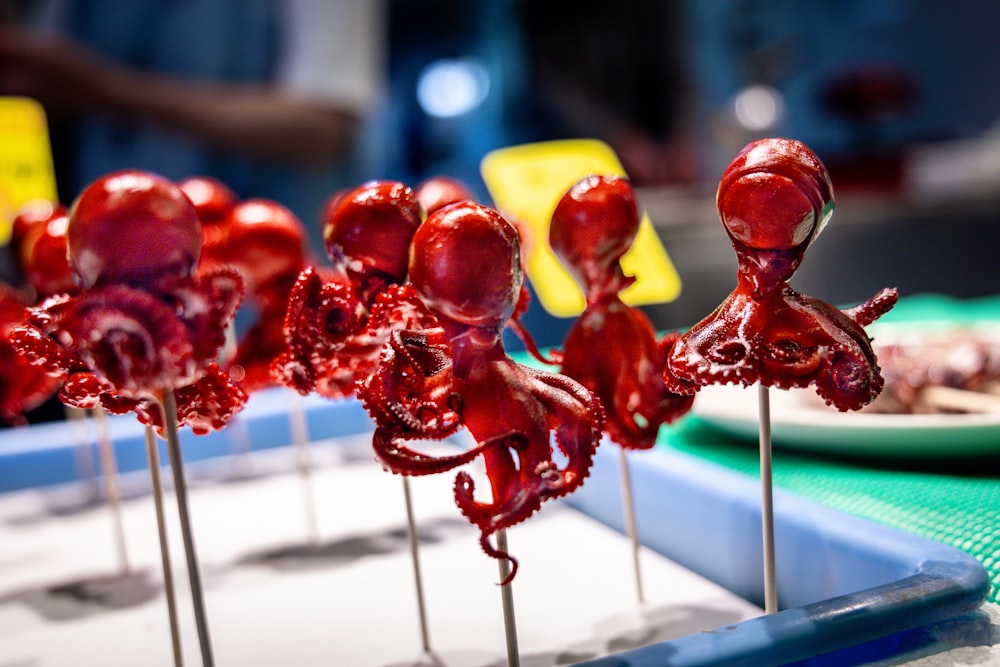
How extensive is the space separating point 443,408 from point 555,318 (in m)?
1.21

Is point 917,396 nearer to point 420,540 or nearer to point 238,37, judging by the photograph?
point 420,540

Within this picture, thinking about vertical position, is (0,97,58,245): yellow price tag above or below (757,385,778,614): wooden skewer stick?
above

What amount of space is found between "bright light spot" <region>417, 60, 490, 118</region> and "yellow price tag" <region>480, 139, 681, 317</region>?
252 cm

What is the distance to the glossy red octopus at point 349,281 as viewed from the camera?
21.3 inches

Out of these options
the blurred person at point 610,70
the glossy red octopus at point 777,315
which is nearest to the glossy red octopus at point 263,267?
the glossy red octopus at point 777,315

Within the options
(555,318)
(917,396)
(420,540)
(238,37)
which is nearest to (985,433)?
(917,396)

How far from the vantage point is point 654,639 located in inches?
22.4

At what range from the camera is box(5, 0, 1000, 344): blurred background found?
88.8 inches

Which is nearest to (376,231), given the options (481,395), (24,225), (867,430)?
(481,395)

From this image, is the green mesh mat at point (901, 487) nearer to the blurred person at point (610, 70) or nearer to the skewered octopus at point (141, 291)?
the skewered octopus at point (141, 291)

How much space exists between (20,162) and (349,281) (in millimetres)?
1190

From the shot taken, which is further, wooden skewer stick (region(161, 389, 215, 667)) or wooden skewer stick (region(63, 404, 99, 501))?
wooden skewer stick (region(63, 404, 99, 501))

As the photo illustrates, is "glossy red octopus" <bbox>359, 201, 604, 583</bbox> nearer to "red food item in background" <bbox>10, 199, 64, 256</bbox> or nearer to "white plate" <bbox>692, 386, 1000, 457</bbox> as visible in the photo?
"white plate" <bbox>692, 386, 1000, 457</bbox>

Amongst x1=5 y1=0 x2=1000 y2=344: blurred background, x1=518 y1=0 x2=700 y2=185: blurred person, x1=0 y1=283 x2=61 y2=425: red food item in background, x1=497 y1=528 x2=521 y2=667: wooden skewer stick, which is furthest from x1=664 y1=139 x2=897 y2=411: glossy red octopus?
x1=518 y1=0 x2=700 y2=185: blurred person
